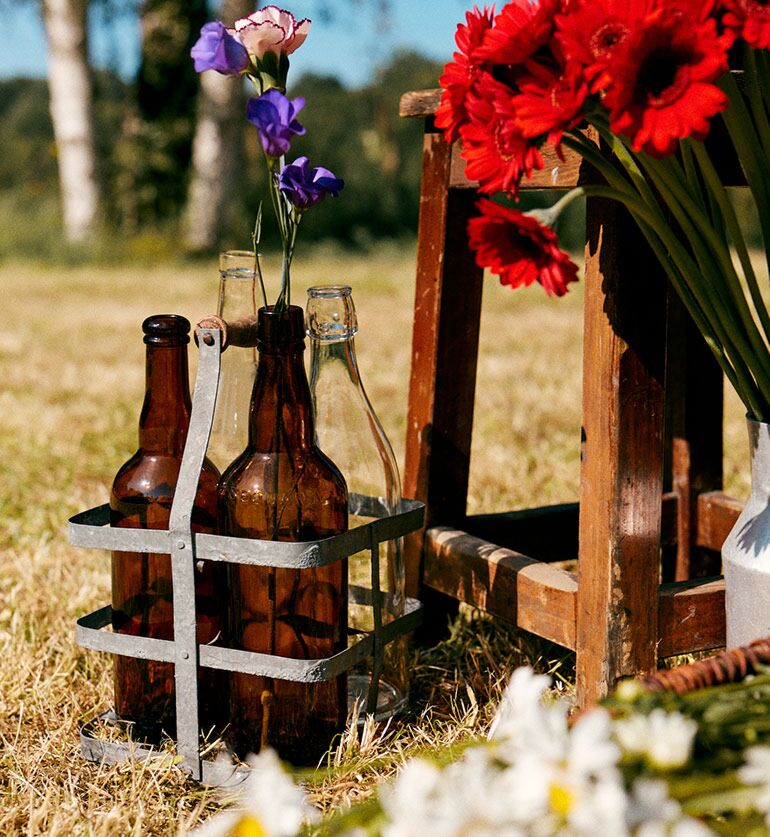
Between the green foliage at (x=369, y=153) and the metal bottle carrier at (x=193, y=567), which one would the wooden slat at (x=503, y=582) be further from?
the green foliage at (x=369, y=153)

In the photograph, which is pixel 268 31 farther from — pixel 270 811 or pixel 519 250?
pixel 270 811

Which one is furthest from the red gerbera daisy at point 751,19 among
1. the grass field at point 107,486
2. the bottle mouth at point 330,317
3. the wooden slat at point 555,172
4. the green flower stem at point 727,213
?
the grass field at point 107,486

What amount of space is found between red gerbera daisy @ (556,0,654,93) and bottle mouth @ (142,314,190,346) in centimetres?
55

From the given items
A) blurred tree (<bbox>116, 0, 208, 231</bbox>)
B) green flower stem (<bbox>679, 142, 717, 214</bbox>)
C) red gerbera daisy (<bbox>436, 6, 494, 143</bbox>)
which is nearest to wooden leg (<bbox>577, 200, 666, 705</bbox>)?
green flower stem (<bbox>679, 142, 717, 214</bbox>)

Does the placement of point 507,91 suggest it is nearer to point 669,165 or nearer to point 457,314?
point 669,165

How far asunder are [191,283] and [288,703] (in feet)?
20.4

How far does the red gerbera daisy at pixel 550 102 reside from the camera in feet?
3.43

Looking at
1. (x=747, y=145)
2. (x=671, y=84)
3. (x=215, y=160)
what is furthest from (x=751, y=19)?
(x=215, y=160)

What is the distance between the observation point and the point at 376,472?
156cm

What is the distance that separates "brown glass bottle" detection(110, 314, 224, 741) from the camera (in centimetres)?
140

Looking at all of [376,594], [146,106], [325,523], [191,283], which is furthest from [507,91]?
[146,106]

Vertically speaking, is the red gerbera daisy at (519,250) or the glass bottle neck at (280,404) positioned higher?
the red gerbera daisy at (519,250)

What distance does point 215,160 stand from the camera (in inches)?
375

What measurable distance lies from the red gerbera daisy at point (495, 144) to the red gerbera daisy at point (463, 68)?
0.03 meters
